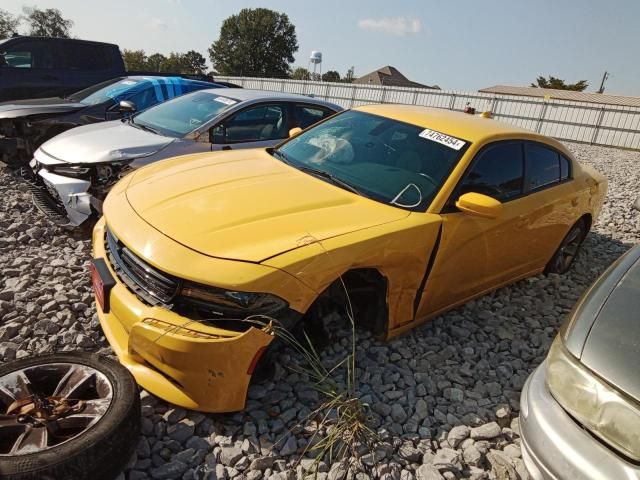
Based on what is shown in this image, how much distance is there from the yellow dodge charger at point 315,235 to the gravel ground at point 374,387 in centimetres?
24

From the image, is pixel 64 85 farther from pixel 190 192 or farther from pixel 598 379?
pixel 598 379

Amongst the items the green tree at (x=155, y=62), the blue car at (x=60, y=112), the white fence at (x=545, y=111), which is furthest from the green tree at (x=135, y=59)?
the blue car at (x=60, y=112)

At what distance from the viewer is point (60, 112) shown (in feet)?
18.2

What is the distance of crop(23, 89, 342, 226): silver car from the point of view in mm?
3852

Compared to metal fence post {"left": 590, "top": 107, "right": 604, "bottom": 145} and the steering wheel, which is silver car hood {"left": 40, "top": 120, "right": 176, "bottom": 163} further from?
metal fence post {"left": 590, "top": 107, "right": 604, "bottom": 145}

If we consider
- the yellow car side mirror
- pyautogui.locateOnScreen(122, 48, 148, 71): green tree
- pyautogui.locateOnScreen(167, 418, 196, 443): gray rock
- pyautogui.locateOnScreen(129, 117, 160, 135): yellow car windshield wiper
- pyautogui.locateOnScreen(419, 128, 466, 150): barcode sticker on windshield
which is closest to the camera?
pyautogui.locateOnScreen(167, 418, 196, 443): gray rock

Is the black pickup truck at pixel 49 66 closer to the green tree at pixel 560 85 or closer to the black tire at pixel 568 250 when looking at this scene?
the black tire at pixel 568 250

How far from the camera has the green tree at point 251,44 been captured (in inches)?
2280

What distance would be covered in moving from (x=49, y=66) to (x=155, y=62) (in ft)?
176

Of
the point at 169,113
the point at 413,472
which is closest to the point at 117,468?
the point at 413,472

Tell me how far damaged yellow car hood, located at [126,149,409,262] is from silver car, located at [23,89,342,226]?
107 cm

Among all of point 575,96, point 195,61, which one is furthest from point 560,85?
point 195,61

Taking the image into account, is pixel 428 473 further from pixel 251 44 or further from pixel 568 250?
pixel 251 44

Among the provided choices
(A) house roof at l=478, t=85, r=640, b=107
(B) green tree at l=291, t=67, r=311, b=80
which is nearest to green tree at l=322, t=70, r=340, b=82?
(B) green tree at l=291, t=67, r=311, b=80
